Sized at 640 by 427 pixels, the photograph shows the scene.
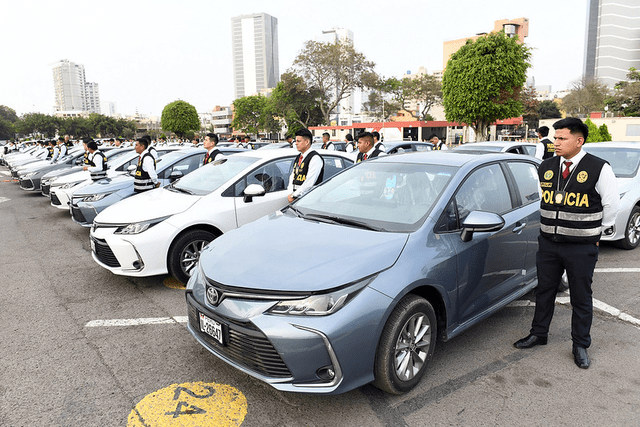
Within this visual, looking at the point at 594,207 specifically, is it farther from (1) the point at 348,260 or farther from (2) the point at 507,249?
(1) the point at 348,260

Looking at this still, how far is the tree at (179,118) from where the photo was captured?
88062 millimetres

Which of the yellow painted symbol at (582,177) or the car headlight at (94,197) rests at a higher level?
the yellow painted symbol at (582,177)

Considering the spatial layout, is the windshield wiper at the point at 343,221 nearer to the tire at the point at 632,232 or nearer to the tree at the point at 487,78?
the tire at the point at 632,232

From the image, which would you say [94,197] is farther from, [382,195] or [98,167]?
[382,195]

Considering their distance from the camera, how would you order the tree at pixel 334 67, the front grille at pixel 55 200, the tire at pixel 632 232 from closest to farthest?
the tire at pixel 632 232, the front grille at pixel 55 200, the tree at pixel 334 67

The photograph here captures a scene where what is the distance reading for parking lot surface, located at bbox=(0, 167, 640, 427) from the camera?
8.82ft

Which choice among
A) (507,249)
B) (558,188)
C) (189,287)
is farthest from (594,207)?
(189,287)

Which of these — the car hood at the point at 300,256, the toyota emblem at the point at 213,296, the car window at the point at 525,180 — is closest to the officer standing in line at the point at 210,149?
the car hood at the point at 300,256

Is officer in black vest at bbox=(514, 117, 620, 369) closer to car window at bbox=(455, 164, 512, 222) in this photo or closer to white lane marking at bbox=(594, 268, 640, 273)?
car window at bbox=(455, 164, 512, 222)

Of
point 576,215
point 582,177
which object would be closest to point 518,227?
point 576,215

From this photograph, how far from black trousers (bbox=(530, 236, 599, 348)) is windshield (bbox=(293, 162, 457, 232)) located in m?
1.00

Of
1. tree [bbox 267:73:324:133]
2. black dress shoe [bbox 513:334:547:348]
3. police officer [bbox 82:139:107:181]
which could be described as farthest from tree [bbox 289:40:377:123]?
black dress shoe [bbox 513:334:547:348]

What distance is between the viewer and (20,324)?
4.12m

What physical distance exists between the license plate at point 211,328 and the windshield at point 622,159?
650cm
